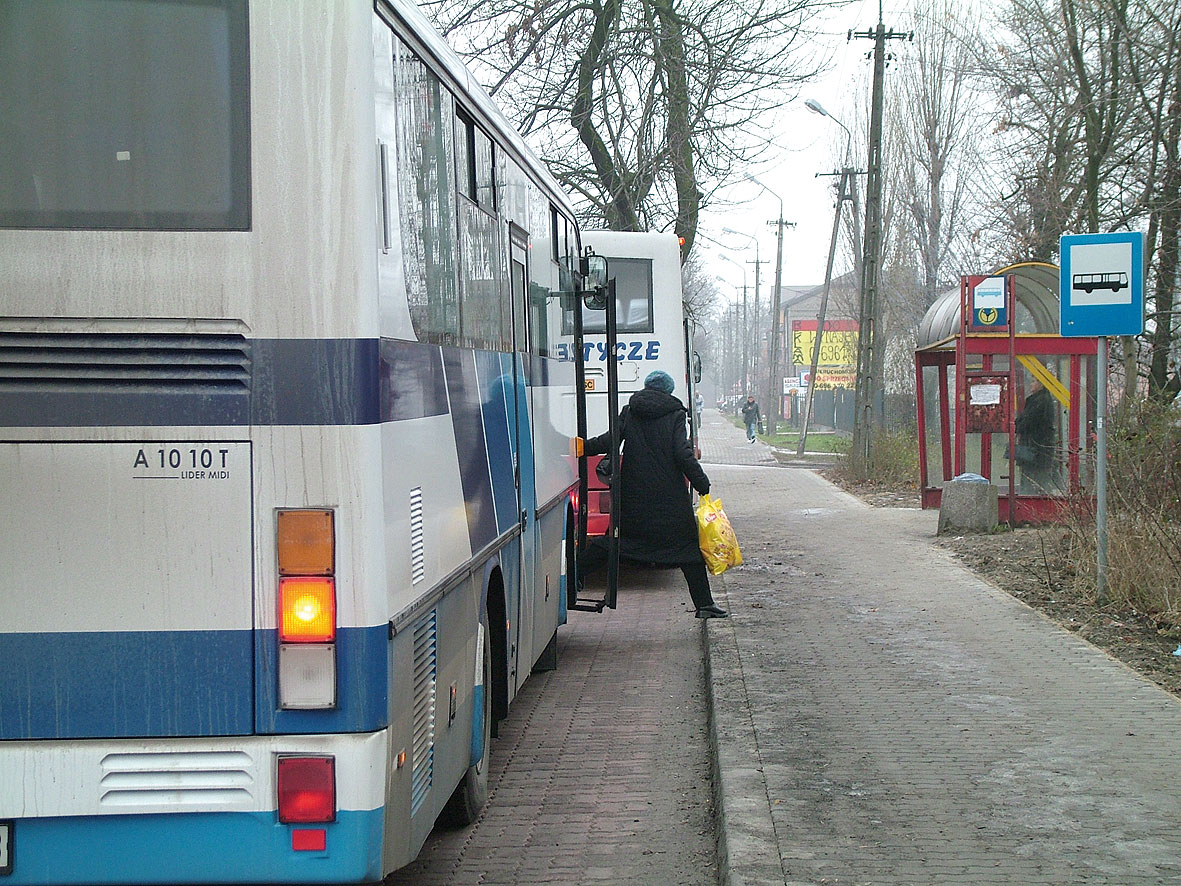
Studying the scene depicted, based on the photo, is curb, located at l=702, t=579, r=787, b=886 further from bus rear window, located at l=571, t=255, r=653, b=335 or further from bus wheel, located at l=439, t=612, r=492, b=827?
bus rear window, located at l=571, t=255, r=653, b=335

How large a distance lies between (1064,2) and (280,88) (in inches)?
699

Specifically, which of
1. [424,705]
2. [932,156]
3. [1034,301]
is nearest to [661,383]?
[424,705]

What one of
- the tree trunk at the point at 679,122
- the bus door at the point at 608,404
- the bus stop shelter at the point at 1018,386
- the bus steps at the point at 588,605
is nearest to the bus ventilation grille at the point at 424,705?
the bus door at the point at 608,404

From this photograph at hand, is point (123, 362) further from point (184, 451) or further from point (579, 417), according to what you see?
point (579, 417)

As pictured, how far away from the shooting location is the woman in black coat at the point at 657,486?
10.2m

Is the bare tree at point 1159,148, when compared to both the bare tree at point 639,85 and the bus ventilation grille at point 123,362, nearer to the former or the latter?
the bare tree at point 639,85

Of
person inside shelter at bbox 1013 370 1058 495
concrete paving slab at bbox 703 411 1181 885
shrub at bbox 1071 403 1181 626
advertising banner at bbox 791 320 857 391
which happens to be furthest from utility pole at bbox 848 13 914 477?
advertising banner at bbox 791 320 857 391

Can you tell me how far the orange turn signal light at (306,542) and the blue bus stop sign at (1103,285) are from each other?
26.2ft

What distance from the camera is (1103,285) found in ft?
33.7

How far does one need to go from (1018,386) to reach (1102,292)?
24.0ft

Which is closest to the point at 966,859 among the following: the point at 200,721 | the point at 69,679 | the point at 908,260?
the point at 200,721

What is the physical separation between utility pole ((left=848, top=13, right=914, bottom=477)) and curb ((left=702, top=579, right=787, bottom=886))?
1805cm

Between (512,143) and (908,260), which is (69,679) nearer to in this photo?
(512,143)

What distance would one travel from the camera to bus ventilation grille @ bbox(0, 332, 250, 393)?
11.8 ft
